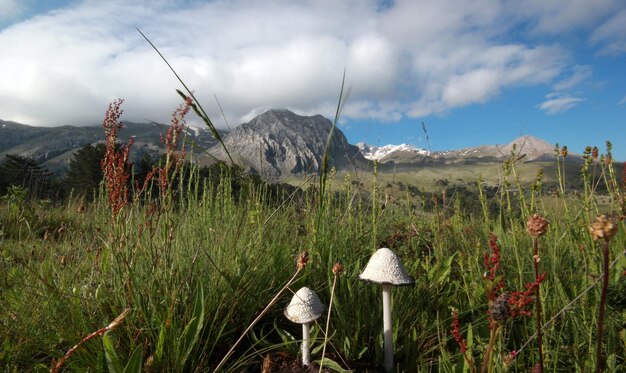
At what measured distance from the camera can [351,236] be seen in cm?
360

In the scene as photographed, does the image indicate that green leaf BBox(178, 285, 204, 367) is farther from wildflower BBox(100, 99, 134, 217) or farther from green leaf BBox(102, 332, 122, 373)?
wildflower BBox(100, 99, 134, 217)

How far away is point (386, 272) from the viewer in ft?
6.30

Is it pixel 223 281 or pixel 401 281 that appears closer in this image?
pixel 401 281

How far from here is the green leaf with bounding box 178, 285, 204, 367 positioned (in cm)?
189

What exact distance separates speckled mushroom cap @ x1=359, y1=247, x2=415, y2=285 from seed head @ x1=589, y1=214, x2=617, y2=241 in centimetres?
103

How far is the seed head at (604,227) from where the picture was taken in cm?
95

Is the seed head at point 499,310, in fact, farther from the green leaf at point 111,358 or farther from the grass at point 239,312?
the green leaf at point 111,358

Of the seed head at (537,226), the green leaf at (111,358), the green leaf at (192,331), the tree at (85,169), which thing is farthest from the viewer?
the tree at (85,169)

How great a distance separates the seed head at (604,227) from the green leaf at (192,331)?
1.76 m

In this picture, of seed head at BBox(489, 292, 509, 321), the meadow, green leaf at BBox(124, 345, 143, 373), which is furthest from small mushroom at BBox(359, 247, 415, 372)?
green leaf at BBox(124, 345, 143, 373)

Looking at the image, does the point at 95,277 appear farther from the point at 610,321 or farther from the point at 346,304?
the point at 610,321

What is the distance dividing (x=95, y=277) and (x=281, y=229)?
1.66m

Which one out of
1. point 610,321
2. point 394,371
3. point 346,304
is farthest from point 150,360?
point 610,321

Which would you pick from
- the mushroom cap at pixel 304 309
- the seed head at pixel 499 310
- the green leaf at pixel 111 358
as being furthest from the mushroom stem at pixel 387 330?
the green leaf at pixel 111 358
